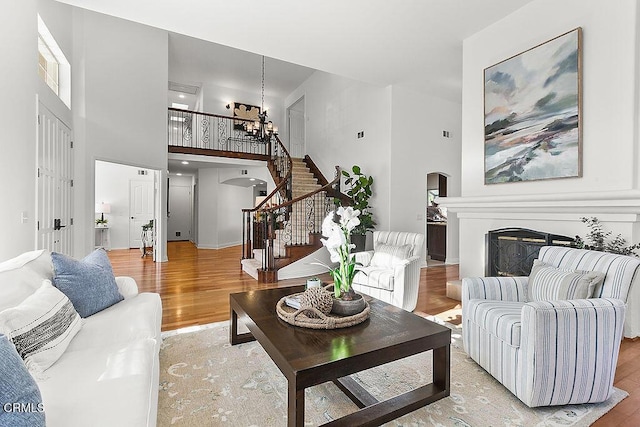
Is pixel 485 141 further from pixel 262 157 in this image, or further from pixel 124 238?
Answer: pixel 124 238

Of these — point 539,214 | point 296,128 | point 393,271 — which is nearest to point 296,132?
point 296,128

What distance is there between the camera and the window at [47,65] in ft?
13.8

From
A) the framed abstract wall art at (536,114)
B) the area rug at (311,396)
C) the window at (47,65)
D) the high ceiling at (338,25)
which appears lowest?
the area rug at (311,396)

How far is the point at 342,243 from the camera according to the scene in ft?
6.66

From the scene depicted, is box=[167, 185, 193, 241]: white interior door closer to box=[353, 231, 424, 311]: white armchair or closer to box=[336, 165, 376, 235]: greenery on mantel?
box=[336, 165, 376, 235]: greenery on mantel

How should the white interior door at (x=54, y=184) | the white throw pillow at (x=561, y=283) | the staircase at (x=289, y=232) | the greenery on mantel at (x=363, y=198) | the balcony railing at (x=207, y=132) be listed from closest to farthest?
the white throw pillow at (x=561, y=283) → the white interior door at (x=54, y=184) → the staircase at (x=289, y=232) → the greenery on mantel at (x=363, y=198) → the balcony railing at (x=207, y=132)

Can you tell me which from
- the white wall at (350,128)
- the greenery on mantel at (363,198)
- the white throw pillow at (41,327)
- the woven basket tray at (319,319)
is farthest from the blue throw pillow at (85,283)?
the white wall at (350,128)

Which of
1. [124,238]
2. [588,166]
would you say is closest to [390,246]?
[588,166]

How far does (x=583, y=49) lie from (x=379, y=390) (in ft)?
12.5

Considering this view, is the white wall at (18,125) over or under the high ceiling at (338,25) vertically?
under

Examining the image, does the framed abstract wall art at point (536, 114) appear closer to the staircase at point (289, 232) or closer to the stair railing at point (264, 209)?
the staircase at point (289, 232)

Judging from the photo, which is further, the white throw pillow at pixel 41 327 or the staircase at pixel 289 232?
the staircase at pixel 289 232

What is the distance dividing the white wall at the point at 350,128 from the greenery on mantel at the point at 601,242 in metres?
3.51

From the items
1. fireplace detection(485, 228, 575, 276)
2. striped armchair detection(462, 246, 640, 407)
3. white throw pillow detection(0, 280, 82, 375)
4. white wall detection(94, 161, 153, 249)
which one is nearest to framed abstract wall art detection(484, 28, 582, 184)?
fireplace detection(485, 228, 575, 276)
